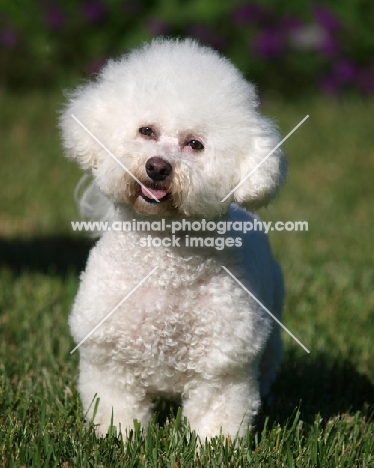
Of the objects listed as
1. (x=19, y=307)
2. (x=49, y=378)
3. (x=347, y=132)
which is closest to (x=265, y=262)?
(x=49, y=378)

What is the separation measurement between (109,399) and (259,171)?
1068 millimetres

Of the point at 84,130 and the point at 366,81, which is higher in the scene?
the point at 366,81

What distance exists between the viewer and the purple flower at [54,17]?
36.3 feet

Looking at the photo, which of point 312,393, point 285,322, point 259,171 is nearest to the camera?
point 259,171

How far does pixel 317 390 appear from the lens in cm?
374

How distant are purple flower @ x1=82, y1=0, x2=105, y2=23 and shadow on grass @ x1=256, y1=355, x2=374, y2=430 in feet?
27.0

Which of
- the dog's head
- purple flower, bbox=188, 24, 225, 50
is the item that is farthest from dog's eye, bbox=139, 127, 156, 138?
purple flower, bbox=188, 24, 225, 50

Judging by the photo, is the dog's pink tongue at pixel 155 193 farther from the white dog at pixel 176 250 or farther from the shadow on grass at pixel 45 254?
the shadow on grass at pixel 45 254

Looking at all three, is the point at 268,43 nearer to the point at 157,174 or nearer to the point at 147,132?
the point at 147,132

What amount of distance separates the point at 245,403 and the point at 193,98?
117 cm

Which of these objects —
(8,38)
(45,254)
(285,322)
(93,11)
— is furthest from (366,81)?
(285,322)

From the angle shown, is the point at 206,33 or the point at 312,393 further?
the point at 206,33

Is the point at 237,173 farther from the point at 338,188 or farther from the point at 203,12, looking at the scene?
the point at 203,12

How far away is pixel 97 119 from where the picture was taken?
115 inches
